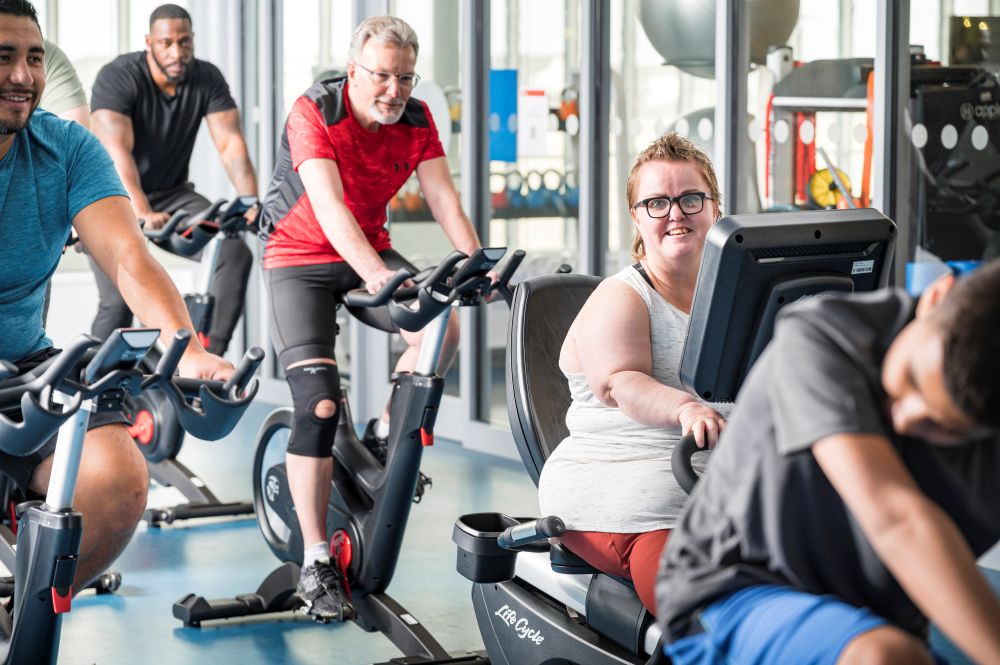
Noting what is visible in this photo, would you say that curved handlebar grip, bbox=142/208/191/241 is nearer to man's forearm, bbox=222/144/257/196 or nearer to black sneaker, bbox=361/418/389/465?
man's forearm, bbox=222/144/257/196

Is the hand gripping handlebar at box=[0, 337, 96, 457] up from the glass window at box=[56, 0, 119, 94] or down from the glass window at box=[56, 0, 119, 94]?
down

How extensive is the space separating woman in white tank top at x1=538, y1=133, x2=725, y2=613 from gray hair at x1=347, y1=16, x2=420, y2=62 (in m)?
1.17

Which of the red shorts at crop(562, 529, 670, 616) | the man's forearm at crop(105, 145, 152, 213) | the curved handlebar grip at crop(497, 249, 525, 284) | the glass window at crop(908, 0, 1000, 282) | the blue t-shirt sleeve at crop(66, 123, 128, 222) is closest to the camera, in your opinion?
the red shorts at crop(562, 529, 670, 616)

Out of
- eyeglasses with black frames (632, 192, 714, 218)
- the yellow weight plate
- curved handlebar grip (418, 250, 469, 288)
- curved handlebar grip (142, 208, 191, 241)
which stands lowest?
curved handlebar grip (418, 250, 469, 288)

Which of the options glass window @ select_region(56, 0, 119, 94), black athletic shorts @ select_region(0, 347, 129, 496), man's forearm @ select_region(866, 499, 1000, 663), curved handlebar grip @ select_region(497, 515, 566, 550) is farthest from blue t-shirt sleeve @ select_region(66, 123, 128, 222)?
glass window @ select_region(56, 0, 119, 94)

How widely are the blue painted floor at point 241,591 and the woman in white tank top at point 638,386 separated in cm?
116

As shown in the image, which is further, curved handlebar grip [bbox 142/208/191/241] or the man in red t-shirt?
curved handlebar grip [bbox 142/208/191/241]

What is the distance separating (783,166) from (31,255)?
8.72 ft

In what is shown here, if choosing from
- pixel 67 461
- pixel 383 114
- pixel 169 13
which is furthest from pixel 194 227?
pixel 67 461

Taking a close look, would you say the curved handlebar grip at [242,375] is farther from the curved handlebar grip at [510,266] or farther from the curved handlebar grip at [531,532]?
the curved handlebar grip at [510,266]

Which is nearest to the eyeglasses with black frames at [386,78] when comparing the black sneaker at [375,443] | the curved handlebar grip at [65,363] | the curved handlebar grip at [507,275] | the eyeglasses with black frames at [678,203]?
the curved handlebar grip at [507,275]

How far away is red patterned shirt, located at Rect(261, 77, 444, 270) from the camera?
3.49 metres

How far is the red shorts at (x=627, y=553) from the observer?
2115 mm

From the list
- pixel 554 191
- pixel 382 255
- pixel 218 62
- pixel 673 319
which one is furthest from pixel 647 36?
pixel 218 62
